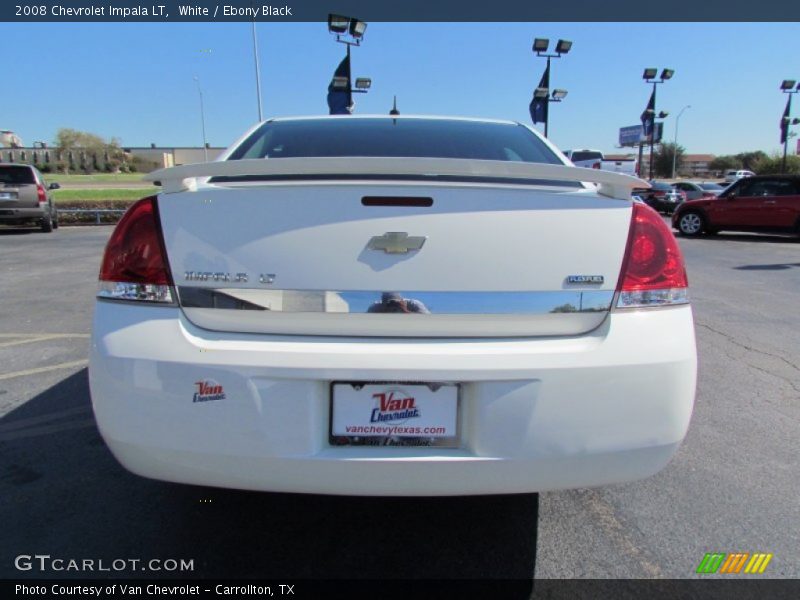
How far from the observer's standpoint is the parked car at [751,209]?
1415 centimetres

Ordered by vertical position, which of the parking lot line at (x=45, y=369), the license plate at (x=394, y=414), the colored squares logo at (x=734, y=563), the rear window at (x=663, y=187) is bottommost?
the parking lot line at (x=45, y=369)

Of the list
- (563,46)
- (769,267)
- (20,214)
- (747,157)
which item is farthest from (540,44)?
(747,157)

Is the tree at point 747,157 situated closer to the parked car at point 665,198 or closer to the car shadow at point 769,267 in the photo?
the parked car at point 665,198

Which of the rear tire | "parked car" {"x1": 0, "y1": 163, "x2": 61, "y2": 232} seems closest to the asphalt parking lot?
"parked car" {"x1": 0, "y1": 163, "x2": 61, "y2": 232}

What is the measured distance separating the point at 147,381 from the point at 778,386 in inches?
154

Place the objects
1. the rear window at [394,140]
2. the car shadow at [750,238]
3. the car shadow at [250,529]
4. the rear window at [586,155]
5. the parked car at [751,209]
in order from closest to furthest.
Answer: the car shadow at [250,529] → the rear window at [394,140] → the parked car at [751,209] → the car shadow at [750,238] → the rear window at [586,155]

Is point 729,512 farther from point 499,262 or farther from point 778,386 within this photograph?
point 778,386

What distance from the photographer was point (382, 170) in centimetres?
180

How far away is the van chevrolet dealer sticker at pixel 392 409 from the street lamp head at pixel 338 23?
15.6m

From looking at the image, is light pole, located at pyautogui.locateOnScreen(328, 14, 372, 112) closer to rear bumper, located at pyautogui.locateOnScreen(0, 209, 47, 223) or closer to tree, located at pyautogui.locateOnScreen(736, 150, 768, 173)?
rear bumper, located at pyautogui.locateOnScreen(0, 209, 47, 223)

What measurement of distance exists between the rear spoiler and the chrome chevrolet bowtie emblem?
0.79 ft

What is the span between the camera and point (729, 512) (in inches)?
91.7

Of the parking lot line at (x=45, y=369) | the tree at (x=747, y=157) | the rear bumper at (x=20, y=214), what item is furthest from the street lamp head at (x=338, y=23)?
the tree at (x=747, y=157)

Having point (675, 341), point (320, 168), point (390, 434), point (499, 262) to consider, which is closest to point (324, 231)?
point (320, 168)
